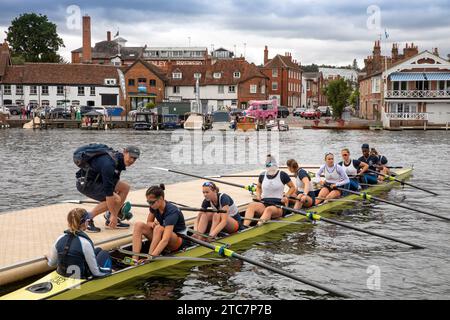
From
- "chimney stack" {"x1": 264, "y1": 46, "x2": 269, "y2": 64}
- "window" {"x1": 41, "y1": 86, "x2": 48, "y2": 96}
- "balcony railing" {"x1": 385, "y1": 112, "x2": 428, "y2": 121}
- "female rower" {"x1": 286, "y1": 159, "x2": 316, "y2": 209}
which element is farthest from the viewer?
"chimney stack" {"x1": 264, "y1": 46, "x2": 269, "y2": 64}

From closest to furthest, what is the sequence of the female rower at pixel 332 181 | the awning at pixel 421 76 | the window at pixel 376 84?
the female rower at pixel 332 181 < the awning at pixel 421 76 < the window at pixel 376 84

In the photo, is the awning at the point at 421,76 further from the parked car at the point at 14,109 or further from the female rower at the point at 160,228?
the female rower at the point at 160,228

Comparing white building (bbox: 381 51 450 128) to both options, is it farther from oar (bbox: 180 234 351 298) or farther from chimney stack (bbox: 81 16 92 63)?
oar (bbox: 180 234 351 298)

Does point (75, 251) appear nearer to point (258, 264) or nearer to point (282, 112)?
point (258, 264)

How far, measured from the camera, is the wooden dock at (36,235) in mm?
11664

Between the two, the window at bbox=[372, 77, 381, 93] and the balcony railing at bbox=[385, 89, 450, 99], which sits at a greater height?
the window at bbox=[372, 77, 381, 93]

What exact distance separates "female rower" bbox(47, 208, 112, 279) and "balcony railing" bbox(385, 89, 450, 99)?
79242mm

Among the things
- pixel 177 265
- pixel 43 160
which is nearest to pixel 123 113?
pixel 43 160

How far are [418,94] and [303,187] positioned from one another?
70756 mm

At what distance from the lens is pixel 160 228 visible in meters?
12.2

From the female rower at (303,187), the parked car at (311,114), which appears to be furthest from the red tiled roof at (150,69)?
the female rower at (303,187)

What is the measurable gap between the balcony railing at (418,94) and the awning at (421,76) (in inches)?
74.6

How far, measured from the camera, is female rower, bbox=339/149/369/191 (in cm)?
2180

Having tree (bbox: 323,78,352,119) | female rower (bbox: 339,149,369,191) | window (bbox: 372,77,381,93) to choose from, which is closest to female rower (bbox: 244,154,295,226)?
female rower (bbox: 339,149,369,191)
